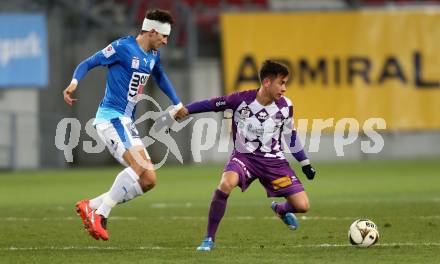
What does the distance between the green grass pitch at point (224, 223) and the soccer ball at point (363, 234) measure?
0.11 metres

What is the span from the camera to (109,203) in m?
11.3

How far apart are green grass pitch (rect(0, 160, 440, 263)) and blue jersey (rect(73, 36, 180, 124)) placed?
142 cm

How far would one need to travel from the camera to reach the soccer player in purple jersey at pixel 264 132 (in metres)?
11.4

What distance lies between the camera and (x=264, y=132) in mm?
11648

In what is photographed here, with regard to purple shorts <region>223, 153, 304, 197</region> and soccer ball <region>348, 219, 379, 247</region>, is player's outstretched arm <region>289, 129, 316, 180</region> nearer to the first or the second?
purple shorts <region>223, 153, 304, 197</region>

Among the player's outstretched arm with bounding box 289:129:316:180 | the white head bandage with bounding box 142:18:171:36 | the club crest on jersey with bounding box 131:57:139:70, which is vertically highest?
the white head bandage with bounding box 142:18:171:36

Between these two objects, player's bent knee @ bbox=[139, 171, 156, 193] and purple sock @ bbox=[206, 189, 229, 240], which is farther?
player's bent knee @ bbox=[139, 171, 156, 193]

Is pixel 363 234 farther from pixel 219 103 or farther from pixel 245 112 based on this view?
pixel 219 103

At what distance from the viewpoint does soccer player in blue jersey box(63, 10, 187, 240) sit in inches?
446

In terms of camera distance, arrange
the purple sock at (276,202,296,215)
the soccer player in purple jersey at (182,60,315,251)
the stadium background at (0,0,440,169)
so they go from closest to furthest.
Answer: the soccer player in purple jersey at (182,60,315,251), the purple sock at (276,202,296,215), the stadium background at (0,0,440,169)

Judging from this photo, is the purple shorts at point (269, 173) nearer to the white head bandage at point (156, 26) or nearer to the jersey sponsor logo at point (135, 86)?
the jersey sponsor logo at point (135, 86)

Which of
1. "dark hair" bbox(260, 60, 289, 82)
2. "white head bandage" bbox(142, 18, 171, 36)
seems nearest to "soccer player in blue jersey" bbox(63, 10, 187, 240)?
"white head bandage" bbox(142, 18, 171, 36)

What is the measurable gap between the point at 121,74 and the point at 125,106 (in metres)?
0.35

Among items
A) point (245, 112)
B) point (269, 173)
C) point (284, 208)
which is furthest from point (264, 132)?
point (284, 208)
